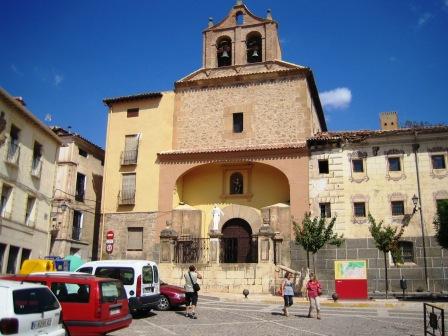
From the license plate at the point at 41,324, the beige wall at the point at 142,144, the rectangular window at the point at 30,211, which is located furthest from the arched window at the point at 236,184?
the license plate at the point at 41,324

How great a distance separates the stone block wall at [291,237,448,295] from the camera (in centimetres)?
2309

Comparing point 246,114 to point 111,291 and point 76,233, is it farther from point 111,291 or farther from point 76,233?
point 111,291

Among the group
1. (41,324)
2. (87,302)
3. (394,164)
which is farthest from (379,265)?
(41,324)

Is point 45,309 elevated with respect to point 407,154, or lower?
lower

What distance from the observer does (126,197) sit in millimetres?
28641

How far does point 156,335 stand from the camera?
1065 cm

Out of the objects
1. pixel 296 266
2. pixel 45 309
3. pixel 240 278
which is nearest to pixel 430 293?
pixel 296 266

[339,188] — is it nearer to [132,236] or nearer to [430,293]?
[430,293]

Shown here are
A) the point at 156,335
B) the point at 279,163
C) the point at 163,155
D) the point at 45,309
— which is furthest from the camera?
the point at 163,155

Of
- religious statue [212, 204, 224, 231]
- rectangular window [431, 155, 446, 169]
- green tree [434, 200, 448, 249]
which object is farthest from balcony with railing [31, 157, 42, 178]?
rectangular window [431, 155, 446, 169]

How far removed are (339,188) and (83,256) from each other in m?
17.1

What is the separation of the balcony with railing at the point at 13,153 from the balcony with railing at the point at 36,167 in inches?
74.1

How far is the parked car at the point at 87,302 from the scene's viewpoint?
902 cm

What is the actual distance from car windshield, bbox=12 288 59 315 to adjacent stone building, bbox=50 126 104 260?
846 inches
